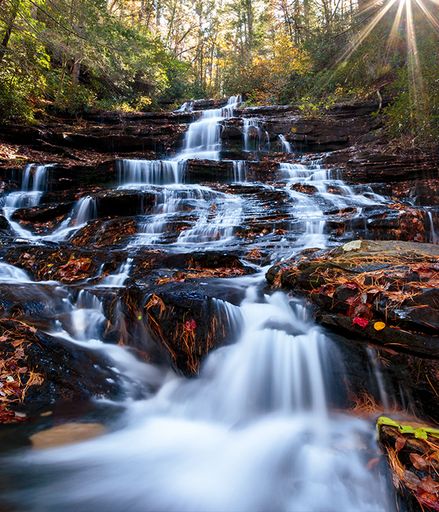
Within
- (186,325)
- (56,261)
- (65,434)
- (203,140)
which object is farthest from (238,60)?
(65,434)

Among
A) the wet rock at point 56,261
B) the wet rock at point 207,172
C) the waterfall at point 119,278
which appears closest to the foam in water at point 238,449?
the waterfall at point 119,278

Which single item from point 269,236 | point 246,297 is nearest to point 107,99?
point 269,236

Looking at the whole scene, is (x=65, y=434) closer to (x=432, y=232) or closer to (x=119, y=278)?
(x=119, y=278)

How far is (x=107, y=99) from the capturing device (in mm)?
18031

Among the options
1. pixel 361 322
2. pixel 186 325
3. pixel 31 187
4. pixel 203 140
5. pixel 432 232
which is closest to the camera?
pixel 361 322

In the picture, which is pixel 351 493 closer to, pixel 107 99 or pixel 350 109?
pixel 350 109

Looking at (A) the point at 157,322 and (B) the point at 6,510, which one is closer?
(B) the point at 6,510

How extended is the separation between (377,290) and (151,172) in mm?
8875

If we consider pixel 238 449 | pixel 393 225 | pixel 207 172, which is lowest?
pixel 238 449

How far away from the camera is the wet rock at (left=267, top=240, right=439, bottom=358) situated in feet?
9.19

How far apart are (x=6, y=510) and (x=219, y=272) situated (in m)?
3.69

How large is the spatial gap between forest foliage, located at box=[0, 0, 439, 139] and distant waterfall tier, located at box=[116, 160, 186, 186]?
8.14ft

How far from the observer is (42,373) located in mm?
3223

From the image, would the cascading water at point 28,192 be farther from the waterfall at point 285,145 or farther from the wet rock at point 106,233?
the waterfall at point 285,145
